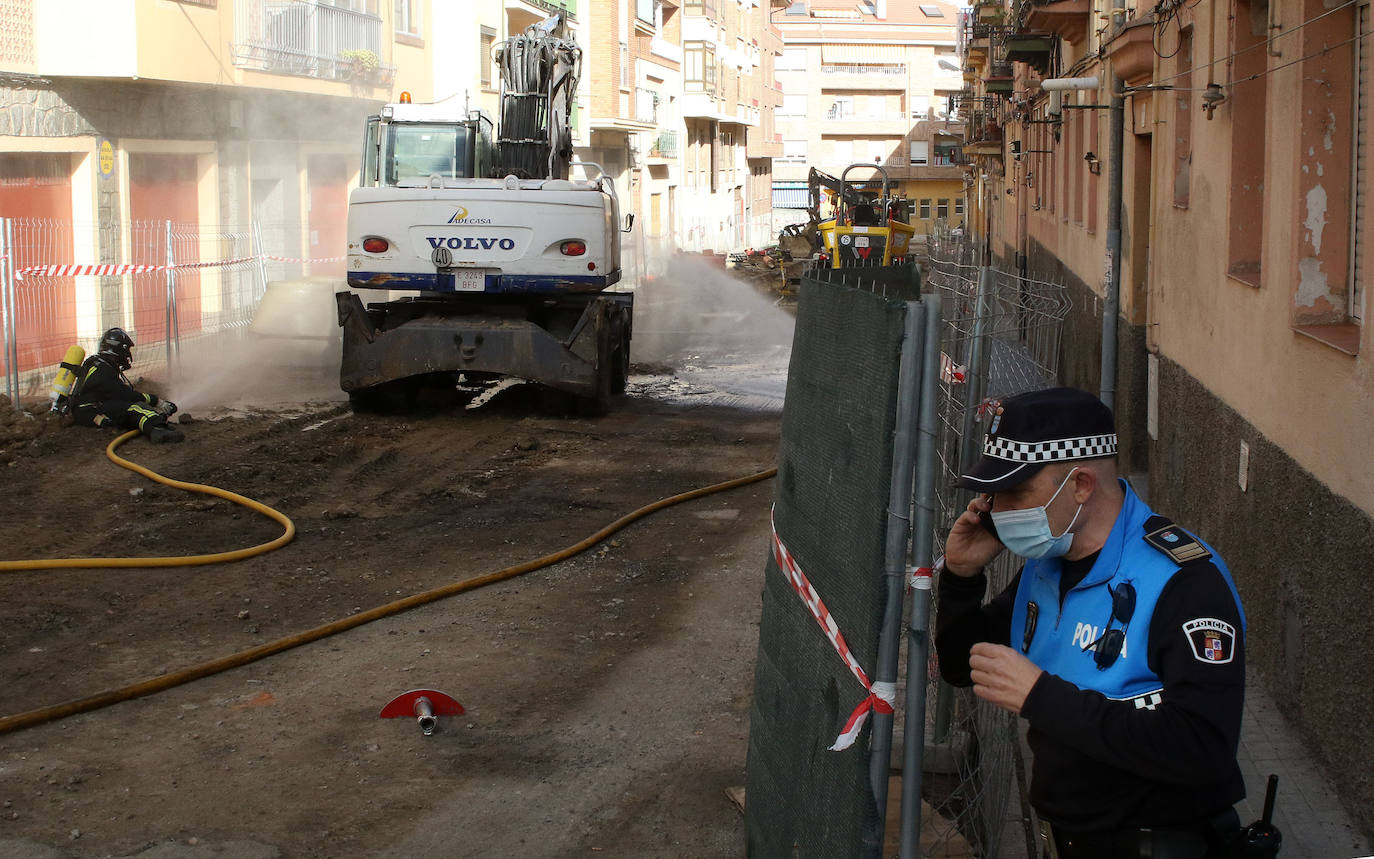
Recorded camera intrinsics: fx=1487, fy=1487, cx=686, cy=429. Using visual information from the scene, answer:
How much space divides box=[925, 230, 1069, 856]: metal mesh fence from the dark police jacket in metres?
1.27

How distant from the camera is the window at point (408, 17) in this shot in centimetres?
2700

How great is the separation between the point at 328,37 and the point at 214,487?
49.5 feet

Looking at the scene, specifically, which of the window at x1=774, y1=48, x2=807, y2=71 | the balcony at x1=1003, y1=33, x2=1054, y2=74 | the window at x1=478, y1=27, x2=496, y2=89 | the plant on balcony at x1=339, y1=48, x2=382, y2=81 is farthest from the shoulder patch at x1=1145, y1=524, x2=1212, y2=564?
the window at x1=774, y1=48, x2=807, y2=71

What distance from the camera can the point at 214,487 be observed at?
10.3 m

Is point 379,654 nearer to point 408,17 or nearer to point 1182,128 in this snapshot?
point 1182,128

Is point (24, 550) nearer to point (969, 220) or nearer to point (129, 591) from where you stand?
point (129, 591)

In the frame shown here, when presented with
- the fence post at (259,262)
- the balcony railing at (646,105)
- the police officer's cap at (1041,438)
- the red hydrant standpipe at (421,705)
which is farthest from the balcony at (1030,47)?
the balcony railing at (646,105)

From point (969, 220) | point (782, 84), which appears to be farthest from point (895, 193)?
point (969, 220)

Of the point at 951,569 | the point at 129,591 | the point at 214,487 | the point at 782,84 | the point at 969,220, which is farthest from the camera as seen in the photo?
the point at 782,84

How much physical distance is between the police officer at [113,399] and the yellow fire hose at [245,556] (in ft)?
3.35

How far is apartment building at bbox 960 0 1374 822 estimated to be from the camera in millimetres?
4836

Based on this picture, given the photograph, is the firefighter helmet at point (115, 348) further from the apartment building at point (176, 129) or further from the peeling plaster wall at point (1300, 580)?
the peeling plaster wall at point (1300, 580)

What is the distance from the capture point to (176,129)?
20422 millimetres

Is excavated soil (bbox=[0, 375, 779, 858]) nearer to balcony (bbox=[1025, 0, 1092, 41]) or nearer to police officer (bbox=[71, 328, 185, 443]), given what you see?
police officer (bbox=[71, 328, 185, 443])
